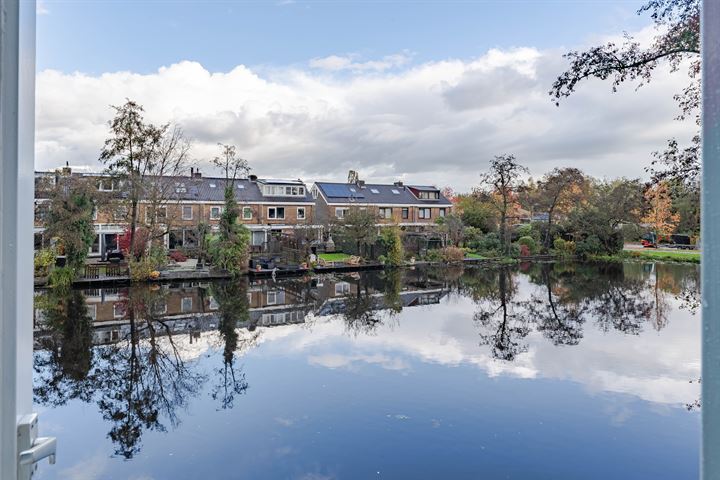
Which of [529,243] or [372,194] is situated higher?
[372,194]

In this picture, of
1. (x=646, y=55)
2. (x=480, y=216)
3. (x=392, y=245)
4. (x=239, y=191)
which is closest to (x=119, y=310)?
(x=646, y=55)

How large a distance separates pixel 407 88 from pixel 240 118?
8.39m

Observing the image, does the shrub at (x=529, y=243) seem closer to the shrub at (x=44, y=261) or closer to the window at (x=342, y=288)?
the window at (x=342, y=288)

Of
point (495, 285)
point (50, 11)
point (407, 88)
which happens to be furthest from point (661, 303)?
point (50, 11)

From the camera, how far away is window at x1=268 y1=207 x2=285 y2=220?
3081cm

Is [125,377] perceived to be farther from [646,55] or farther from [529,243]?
[529,243]

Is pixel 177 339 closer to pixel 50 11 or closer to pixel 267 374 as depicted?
pixel 267 374

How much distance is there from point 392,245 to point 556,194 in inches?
525

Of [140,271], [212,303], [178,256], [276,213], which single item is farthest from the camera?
[276,213]

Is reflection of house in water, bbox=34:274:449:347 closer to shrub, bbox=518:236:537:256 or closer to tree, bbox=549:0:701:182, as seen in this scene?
tree, bbox=549:0:701:182

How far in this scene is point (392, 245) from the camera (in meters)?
24.3

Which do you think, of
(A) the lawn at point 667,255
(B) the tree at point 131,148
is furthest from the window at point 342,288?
(A) the lawn at point 667,255

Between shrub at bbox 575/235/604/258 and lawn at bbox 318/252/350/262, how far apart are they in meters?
15.6

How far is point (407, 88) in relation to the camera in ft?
49.7
